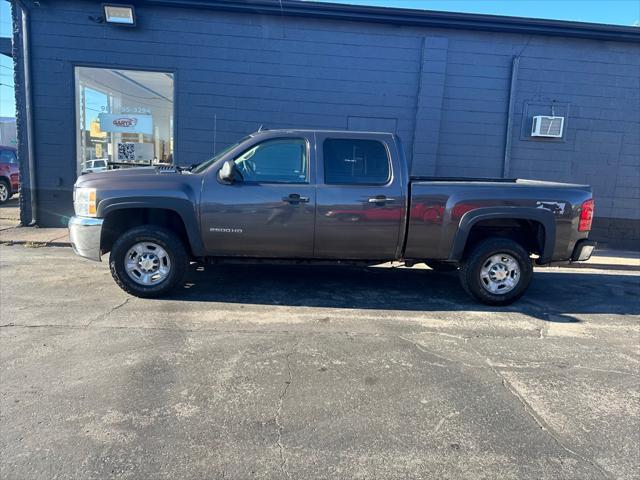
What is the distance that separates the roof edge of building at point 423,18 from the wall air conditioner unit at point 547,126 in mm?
1904

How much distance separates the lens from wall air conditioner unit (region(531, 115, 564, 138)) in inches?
401

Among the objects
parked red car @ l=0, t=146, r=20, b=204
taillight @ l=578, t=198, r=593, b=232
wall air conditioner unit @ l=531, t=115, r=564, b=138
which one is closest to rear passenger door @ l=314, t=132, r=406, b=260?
taillight @ l=578, t=198, r=593, b=232

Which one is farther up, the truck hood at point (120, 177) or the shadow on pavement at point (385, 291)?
the truck hood at point (120, 177)

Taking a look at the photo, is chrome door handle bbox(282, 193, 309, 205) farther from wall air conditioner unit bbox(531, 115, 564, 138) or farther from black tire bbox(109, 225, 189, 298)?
wall air conditioner unit bbox(531, 115, 564, 138)

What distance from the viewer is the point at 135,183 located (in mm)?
5156

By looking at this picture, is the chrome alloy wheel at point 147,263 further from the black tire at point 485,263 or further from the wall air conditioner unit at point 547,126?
the wall air conditioner unit at point 547,126

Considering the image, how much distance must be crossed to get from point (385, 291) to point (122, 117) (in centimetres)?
801

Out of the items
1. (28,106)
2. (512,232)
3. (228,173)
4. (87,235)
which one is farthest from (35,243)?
(512,232)

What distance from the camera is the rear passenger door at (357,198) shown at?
17.4 ft

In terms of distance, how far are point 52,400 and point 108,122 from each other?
8930 millimetres

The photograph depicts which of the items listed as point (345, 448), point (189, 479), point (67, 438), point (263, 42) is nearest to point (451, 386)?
point (345, 448)

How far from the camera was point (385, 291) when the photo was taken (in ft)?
19.9

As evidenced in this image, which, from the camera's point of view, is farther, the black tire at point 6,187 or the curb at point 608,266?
the black tire at point 6,187

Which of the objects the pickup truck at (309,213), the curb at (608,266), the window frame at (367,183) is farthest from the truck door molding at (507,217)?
the curb at (608,266)
